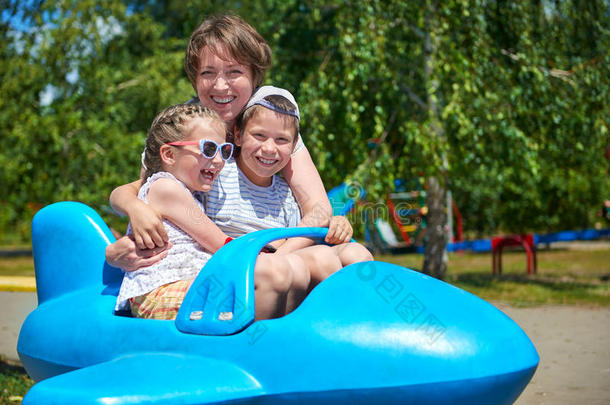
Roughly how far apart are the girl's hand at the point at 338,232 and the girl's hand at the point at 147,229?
52 cm

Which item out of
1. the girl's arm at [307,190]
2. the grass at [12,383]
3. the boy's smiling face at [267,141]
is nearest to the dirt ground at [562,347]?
the grass at [12,383]

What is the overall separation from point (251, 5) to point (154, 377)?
9.36m

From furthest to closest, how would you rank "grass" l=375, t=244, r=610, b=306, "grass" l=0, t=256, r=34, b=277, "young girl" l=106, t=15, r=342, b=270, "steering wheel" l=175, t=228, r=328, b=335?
"grass" l=0, t=256, r=34, b=277 → "grass" l=375, t=244, r=610, b=306 → "young girl" l=106, t=15, r=342, b=270 → "steering wheel" l=175, t=228, r=328, b=335

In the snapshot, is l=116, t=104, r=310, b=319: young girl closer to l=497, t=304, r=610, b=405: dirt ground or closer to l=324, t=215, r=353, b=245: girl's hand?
l=324, t=215, r=353, b=245: girl's hand

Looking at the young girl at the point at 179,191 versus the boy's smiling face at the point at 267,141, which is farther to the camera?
the boy's smiling face at the point at 267,141

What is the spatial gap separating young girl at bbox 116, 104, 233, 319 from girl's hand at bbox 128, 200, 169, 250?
0.15 feet

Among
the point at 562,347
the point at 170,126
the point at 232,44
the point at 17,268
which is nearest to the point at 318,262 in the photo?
the point at 170,126

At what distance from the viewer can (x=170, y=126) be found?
86.8 inches

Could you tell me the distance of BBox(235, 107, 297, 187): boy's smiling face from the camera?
2.24 metres

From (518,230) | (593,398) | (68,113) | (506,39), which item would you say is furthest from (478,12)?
(518,230)

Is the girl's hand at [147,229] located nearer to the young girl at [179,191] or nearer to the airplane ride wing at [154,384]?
the young girl at [179,191]

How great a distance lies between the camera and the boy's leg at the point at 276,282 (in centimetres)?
183

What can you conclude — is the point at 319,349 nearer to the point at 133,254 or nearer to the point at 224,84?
the point at 133,254

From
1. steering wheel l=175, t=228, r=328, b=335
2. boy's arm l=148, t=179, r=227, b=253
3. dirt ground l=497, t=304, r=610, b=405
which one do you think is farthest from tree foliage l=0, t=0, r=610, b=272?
steering wheel l=175, t=228, r=328, b=335
